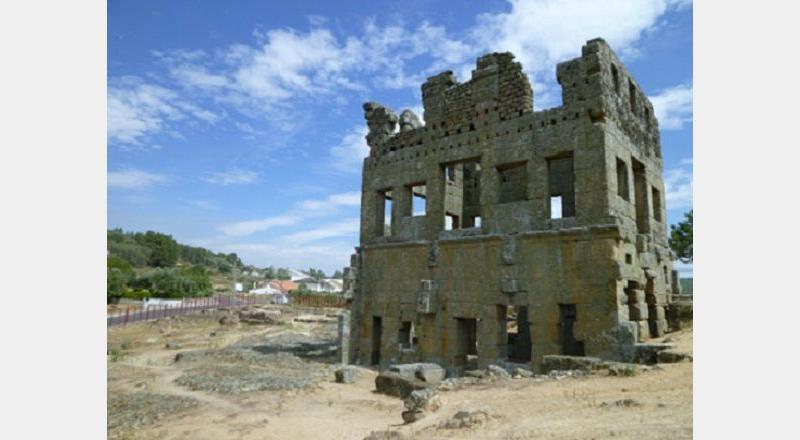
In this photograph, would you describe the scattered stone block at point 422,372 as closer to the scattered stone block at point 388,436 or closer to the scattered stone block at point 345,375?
the scattered stone block at point 345,375

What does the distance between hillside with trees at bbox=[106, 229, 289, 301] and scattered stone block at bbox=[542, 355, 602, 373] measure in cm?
2570

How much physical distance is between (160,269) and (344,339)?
2113 inches

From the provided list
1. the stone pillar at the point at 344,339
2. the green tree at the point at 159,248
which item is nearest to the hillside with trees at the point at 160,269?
the green tree at the point at 159,248

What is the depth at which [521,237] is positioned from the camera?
12898 millimetres

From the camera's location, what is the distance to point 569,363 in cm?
1045

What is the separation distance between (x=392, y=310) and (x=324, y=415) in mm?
6948

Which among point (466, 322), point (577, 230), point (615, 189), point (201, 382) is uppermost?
point (615, 189)

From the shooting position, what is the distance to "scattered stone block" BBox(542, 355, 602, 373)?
389 inches

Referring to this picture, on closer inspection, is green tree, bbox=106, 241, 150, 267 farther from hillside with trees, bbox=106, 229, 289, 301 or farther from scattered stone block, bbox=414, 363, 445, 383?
scattered stone block, bbox=414, 363, 445, 383

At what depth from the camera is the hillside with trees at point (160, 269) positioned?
52.2 metres

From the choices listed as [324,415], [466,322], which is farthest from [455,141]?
[324,415]

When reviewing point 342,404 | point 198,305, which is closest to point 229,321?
point 198,305

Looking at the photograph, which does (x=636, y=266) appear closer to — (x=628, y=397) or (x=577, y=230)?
(x=577, y=230)

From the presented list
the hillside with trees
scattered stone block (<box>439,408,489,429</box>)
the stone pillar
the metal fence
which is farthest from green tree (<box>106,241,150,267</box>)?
scattered stone block (<box>439,408,489,429</box>)
